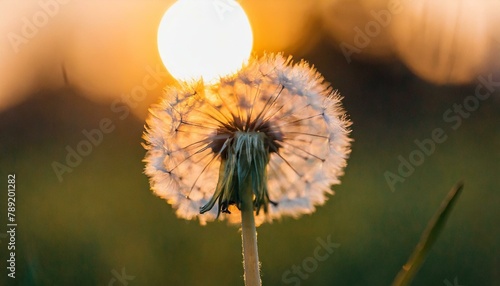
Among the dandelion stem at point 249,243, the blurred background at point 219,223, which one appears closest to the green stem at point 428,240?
the dandelion stem at point 249,243

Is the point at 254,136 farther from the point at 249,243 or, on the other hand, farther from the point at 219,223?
the point at 219,223

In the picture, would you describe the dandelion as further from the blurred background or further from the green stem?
the blurred background

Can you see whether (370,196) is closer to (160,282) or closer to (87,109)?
(160,282)

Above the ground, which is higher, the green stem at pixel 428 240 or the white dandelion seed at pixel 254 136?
the white dandelion seed at pixel 254 136

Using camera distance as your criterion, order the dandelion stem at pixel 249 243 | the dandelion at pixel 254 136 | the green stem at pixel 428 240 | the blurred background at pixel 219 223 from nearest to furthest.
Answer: the green stem at pixel 428 240 < the dandelion stem at pixel 249 243 < the dandelion at pixel 254 136 < the blurred background at pixel 219 223

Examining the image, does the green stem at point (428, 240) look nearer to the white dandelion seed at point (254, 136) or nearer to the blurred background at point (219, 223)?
the white dandelion seed at point (254, 136)

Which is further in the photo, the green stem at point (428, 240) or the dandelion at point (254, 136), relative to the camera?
the dandelion at point (254, 136)
